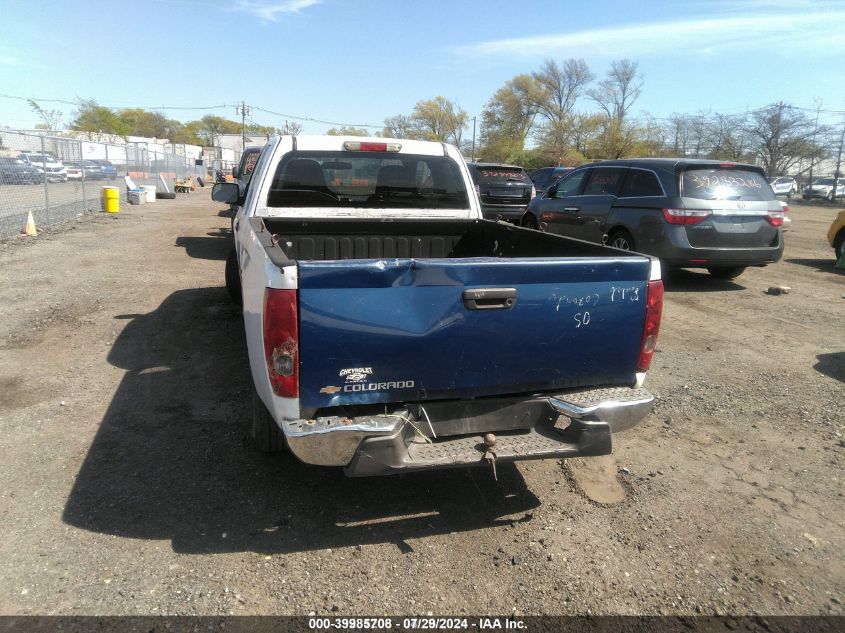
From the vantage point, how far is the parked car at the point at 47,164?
13134 mm

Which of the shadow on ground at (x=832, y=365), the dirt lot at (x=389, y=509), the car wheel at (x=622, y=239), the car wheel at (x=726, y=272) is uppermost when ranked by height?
the car wheel at (x=622, y=239)

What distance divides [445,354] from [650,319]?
3.85 feet

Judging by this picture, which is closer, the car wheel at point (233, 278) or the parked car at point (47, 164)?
the car wheel at point (233, 278)

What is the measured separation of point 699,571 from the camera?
2.92 meters

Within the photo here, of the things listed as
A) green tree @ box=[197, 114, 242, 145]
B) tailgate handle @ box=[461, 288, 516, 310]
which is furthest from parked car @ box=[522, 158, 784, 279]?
green tree @ box=[197, 114, 242, 145]

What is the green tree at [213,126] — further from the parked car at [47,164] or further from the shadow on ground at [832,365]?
the shadow on ground at [832,365]

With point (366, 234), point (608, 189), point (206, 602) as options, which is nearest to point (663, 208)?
point (608, 189)

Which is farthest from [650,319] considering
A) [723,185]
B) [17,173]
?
[17,173]

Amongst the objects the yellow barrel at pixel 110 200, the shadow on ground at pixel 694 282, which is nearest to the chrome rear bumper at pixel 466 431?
the shadow on ground at pixel 694 282

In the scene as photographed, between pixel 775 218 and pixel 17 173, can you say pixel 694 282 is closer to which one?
pixel 775 218

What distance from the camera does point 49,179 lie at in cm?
1436

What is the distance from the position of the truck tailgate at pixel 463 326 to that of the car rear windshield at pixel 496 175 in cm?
1286

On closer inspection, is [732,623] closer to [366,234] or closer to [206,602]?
[206,602]

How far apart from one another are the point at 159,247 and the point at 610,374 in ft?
36.2
